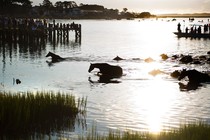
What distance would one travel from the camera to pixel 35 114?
17.7 m

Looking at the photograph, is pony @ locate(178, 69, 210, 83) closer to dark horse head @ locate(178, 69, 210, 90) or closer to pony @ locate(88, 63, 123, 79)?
dark horse head @ locate(178, 69, 210, 90)

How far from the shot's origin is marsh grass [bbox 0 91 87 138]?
54.5 feet

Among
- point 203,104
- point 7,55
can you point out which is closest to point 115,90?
point 203,104

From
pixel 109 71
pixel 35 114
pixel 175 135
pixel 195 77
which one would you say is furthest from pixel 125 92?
pixel 175 135

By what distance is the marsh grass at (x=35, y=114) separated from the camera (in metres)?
16.6

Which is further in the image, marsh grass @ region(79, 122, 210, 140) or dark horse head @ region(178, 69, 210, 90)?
dark horse head @ region(178, 69, 210, 90)

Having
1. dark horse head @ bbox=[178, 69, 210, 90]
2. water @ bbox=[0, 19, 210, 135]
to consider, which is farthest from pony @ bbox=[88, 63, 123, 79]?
dark horse head @ bbox=[178, 69, 210, 90]

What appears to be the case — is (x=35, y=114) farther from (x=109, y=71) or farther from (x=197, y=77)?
(x=109, y=71)

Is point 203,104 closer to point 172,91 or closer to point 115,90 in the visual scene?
point 172,91

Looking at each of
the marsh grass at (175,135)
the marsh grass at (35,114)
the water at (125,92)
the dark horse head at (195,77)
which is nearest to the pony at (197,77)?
the dark horse head at (195,77)

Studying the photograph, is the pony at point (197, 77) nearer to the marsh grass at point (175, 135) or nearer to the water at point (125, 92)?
the water at point (125, 92)

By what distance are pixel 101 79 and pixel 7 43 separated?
38018mm

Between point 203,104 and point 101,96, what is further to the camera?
point 101,96

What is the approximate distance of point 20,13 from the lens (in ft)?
530
